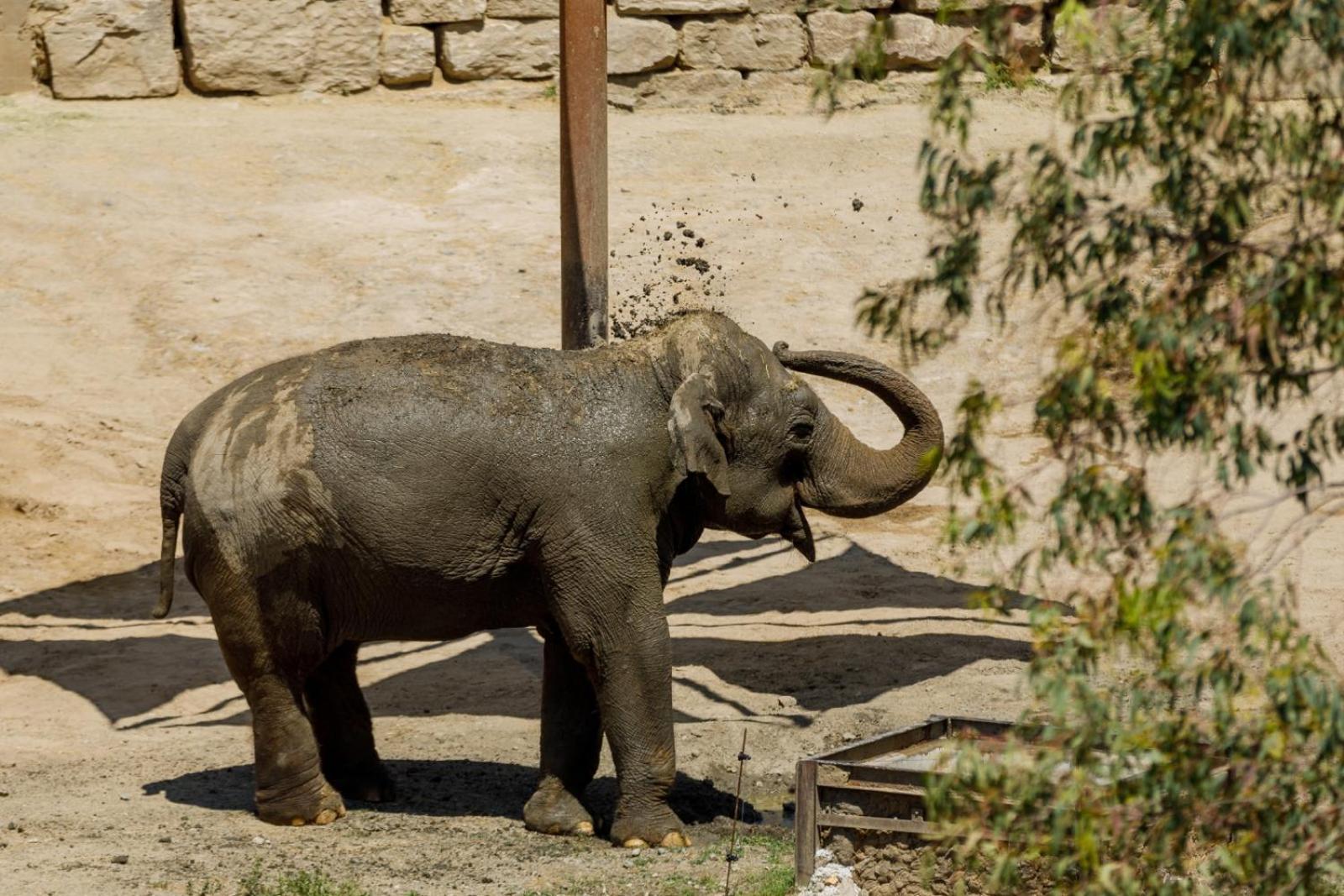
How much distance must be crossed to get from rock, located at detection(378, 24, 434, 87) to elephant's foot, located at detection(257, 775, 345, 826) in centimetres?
1352

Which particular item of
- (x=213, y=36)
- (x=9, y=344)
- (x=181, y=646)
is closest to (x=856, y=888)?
(x=181, y=646)

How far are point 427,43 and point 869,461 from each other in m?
13.4

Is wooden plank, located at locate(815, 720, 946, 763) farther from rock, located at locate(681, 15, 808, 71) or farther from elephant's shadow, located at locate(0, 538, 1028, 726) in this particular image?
rock, located at locate(681, 15, 808, 71)

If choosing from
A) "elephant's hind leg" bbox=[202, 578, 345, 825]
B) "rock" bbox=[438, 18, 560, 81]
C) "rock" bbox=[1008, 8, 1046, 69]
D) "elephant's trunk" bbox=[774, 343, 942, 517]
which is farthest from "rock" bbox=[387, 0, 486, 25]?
"elephant's hind leg" bbox=[202, 578, 345, 825]

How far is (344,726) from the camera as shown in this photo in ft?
30.0

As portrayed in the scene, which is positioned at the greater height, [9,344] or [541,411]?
[541,411]

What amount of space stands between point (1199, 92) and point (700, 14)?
56.4 ft

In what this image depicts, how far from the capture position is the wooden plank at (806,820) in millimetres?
7594

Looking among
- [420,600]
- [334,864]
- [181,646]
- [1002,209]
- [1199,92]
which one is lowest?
[181,646]

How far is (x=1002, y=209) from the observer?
5355 millimetres

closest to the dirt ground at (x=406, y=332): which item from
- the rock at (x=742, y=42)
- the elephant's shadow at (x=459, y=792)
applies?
the elephant's shadow at (x=459, y=792)

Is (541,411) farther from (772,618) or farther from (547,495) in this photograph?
(772,618)

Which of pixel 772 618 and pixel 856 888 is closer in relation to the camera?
pixel 856 888

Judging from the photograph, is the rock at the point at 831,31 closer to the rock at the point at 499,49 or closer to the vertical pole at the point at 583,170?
the rock at the point at 499,49
